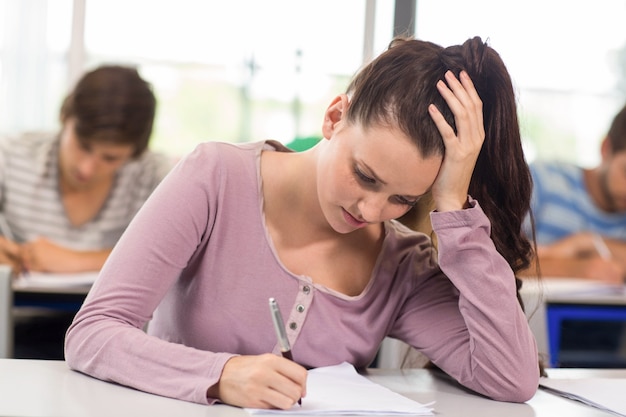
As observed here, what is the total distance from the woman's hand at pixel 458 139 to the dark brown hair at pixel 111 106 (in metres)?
2.03

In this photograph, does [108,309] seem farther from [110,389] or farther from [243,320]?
[243,320]

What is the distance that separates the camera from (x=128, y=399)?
1110 millimetres

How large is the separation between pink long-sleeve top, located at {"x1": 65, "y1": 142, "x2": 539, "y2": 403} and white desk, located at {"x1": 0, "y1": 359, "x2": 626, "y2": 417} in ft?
0.12

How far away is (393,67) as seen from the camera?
4.33ft

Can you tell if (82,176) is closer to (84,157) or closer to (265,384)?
(84,157)

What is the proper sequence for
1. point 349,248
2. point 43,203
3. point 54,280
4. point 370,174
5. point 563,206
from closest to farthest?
point 370,174
point 349,248
point 54,280
point 43,203
point 563,206

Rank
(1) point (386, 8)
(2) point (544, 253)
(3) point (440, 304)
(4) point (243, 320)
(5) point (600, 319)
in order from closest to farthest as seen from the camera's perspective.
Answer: (4) point (243, 320) → (3) point (440, 304) → (5) point (600, 319) → (2) point (544, 253) → (1) point (386, 8)

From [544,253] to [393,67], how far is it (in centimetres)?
311

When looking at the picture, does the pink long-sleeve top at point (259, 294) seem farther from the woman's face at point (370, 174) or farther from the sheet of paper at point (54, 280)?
the sheet of paper at point (54, 280)

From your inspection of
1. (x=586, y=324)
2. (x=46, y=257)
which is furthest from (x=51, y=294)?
(x=586, y=324)

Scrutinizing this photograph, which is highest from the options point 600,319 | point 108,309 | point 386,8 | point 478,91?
point 386,8

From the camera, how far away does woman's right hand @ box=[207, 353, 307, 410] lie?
1093mm

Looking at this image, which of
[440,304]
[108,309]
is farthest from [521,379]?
[108,309]

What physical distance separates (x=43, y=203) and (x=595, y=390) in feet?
8.14
